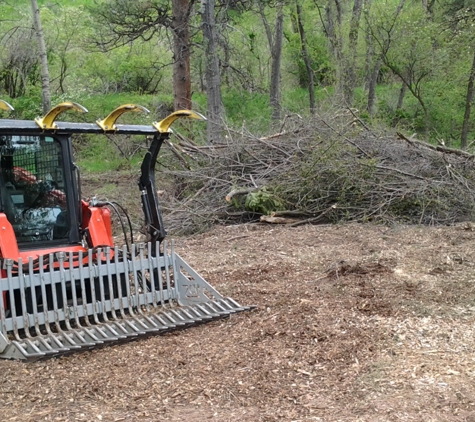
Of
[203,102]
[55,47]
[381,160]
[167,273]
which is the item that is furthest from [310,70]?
[167,273]

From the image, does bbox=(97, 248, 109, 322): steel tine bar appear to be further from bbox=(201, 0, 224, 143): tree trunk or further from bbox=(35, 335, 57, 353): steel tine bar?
bbox=(201, 0, 224, 143): tree trunk

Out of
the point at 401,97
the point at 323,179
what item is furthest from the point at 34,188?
the point at 401,97

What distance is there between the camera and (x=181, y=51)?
14562mm

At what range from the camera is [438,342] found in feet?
15.4

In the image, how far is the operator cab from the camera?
532 centimetres

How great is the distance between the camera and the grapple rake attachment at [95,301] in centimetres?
479

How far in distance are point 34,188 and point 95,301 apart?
3.79ft

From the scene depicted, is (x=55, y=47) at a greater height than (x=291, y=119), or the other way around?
(x=55, y=47)

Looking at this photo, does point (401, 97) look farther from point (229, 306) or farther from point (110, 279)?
point (110, 279)

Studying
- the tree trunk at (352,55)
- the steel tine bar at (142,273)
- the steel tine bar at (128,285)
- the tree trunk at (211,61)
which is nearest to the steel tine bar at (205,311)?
the steel tine bar at (142,273)

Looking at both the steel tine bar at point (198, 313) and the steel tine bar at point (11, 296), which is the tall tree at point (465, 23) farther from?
the steel tine bar at point (11, 296)

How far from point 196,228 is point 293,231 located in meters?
1.80

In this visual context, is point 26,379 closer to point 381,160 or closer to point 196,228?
point 196,228

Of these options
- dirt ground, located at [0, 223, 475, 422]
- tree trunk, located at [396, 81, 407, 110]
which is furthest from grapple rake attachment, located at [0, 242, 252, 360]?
tree trunk, located at [396, 81, 407, 110]
